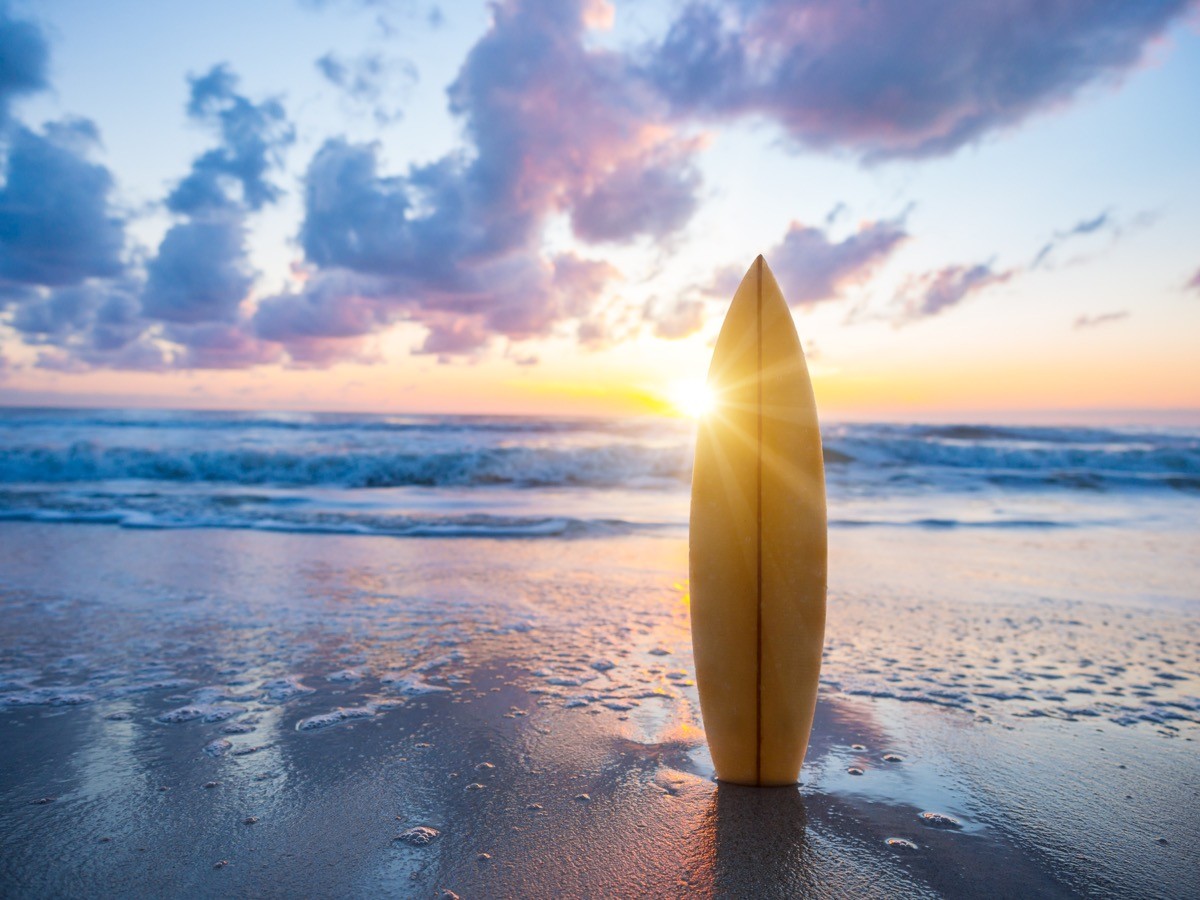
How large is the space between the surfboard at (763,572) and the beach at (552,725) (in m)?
0.22

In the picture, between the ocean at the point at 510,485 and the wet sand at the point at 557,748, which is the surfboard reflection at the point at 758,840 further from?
the ocean at the point at 510,485

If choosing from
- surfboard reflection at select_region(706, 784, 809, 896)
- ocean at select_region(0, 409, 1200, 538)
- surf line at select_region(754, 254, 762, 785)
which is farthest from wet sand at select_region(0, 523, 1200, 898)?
ocean at select_region(0, 409, 1200, 538)

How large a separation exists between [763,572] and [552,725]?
3.67 ft

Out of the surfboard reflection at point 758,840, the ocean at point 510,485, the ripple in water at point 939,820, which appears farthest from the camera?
the ocean at point 510,485

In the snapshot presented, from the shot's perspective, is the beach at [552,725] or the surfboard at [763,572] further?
the surfboard at [763,572]

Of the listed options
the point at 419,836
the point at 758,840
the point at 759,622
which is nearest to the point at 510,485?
the point at 759,622

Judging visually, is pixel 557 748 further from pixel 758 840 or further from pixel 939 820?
pixel 939 820

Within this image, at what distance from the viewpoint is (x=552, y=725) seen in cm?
280

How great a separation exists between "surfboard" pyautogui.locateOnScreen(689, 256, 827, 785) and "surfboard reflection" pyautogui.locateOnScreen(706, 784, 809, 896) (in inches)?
3.7

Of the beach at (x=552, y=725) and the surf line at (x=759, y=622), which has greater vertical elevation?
the surf line at (x=759, y=622)

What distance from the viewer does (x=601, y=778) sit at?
236cm

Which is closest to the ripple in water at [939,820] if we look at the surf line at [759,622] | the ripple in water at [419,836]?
the surf line at [759,622]

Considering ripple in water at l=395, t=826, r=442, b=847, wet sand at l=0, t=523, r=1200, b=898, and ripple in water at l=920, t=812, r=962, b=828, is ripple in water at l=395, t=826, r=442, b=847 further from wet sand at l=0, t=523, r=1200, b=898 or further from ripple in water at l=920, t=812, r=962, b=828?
ripple in water at l=920, t=812, r=962, b=828

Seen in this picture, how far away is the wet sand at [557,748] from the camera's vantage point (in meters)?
1.89
